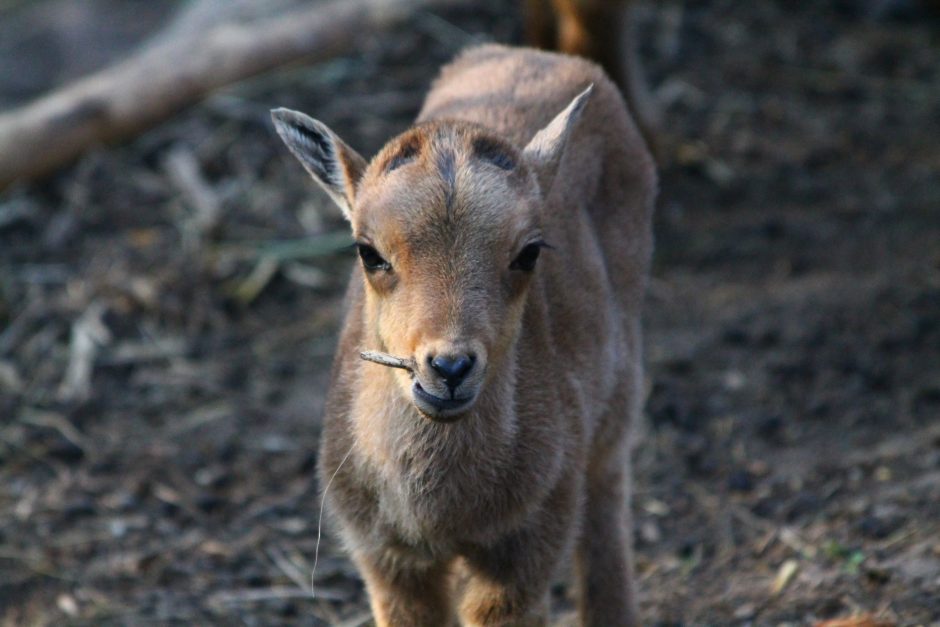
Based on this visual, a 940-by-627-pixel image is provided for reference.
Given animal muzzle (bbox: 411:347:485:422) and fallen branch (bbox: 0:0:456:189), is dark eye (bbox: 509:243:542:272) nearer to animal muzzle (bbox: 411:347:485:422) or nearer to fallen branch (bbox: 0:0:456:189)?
animal muzzle (bbox: 411:347:485:422)

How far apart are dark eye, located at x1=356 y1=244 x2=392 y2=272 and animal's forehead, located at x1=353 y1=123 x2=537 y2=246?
0.21 feet

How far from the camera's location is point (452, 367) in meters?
4.72

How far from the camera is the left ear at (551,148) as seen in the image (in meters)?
5.71

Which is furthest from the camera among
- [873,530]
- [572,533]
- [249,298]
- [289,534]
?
[249,298]

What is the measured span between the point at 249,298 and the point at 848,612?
5181mm

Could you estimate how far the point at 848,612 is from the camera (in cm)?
622

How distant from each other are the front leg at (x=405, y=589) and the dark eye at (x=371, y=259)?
Answer: 1226 millimetres

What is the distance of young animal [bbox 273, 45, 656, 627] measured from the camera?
198 inches

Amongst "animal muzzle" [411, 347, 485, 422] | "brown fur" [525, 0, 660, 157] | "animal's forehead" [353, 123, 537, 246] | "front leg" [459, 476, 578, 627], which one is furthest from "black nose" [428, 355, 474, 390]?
"brown fur" [525, 0, 660, 157]

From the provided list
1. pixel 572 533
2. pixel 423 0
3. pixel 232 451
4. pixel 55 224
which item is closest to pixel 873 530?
pixel 572 533

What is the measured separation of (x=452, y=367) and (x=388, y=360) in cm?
41

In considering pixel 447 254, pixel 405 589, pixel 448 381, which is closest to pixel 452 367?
pixel 448 381

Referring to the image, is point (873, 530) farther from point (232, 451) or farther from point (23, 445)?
point (23, 445)

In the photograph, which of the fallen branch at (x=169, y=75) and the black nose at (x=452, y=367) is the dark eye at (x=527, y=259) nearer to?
the black nose at (x=452, y=367)
